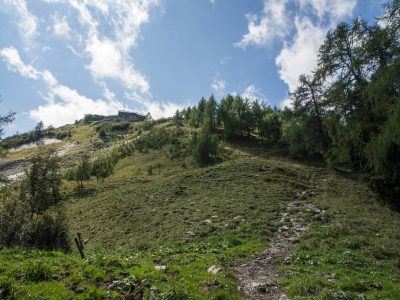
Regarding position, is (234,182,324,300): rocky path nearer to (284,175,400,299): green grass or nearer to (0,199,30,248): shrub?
(284,175,400,299): green grass

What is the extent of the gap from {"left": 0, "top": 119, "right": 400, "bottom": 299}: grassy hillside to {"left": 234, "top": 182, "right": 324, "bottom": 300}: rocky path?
418mm

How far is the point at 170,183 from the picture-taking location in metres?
41.6

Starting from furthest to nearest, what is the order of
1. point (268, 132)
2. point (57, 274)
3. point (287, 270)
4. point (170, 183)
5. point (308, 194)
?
point (268, 132) < point (170, 183) < point (308, 194) < point (287, 270) < point (57, 274)

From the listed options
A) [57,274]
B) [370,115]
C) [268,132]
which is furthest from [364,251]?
[268,132]

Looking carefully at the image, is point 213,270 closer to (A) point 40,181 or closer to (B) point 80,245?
(B) point 80,245

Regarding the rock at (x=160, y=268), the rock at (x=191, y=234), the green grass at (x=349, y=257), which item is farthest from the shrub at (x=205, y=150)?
the rock at (x=160, y=268)

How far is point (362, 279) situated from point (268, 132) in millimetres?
94448

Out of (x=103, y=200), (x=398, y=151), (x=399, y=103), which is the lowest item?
(x=103, y=200)

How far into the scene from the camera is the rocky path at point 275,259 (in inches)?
465

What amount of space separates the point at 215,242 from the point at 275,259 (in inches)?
201

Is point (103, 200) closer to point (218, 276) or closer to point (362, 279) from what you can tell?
point (218, 276)

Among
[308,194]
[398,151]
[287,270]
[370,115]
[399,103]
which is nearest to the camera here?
[399,103]

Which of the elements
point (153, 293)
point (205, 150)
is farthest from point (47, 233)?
point (205, 150)

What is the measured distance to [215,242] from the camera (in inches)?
797
